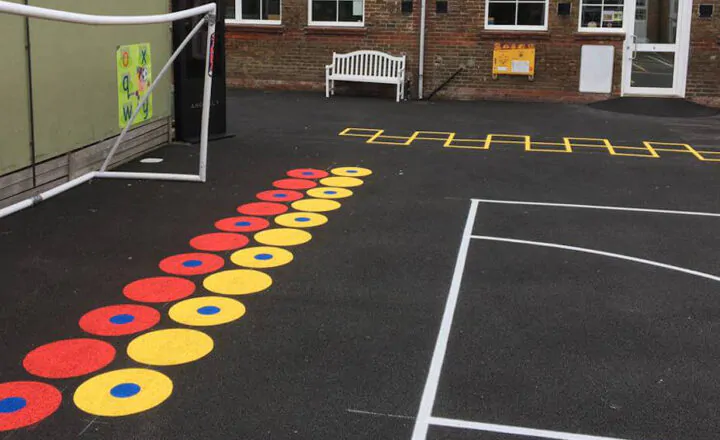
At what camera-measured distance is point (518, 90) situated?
1723cm

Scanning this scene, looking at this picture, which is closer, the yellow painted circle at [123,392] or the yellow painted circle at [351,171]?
the yellow painted circle at [123,392]

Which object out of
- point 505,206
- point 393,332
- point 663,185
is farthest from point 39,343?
point 663,185

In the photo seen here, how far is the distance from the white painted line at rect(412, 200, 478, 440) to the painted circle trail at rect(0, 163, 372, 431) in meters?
1.24

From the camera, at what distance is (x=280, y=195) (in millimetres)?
8391

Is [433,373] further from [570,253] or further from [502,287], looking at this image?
[570,253]

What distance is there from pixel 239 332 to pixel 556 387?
183 cm

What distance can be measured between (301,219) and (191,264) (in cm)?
159

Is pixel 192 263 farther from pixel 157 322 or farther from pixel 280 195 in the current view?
pixel 280 195

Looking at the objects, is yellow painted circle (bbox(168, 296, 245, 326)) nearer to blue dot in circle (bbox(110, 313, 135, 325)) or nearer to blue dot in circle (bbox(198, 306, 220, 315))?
blue dot in circle (bbox(198, 306, 220, 315))

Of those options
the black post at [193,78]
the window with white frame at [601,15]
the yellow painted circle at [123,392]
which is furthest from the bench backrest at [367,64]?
the yellow painted circle at [123,392]

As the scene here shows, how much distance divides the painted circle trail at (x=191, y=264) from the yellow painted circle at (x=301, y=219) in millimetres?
1150

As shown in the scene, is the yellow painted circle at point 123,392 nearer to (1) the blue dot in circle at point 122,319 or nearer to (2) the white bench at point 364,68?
(1) the blue dot in circle at point 122,319

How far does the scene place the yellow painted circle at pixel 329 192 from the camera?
838 cm

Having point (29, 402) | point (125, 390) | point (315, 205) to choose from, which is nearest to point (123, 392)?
point (125, 390)
